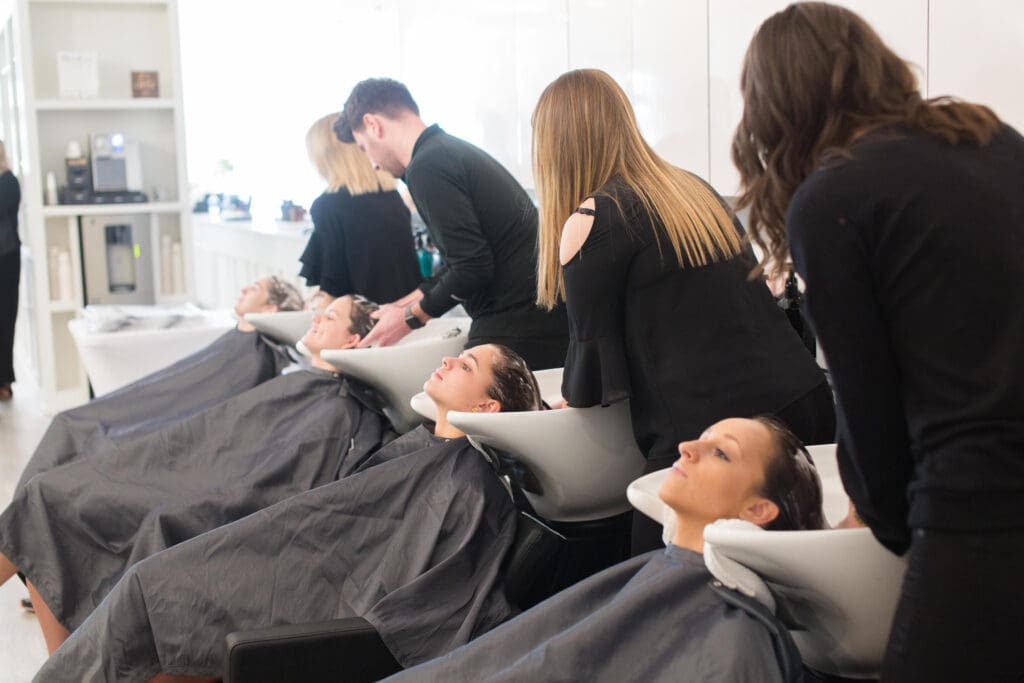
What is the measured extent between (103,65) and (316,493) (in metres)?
3.98

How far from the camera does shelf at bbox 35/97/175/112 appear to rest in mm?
5473

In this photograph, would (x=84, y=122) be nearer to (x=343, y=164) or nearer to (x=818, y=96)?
(x=343, y=164)

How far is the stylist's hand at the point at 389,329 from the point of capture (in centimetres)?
309


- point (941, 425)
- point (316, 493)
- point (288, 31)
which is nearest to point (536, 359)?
point (316, 493)

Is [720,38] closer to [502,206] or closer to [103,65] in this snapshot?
[502,206]

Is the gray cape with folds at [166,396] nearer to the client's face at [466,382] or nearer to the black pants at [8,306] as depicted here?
the client's face at [466,382]

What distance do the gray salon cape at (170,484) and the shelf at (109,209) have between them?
288cm

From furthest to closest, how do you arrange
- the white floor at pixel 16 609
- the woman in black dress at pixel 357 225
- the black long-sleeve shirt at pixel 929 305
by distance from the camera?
the woman in black dress at pixel 357 225 → the white floor at pixel 16 609 → the black long-sleeve shirt at pixel 929 305

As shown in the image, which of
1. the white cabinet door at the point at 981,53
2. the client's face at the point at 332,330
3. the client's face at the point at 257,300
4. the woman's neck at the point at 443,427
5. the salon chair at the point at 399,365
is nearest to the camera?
the white cabinet door at the point at 981,53

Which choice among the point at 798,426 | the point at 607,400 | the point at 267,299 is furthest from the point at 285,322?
the point at 798,426

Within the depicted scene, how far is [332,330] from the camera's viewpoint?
3.25m

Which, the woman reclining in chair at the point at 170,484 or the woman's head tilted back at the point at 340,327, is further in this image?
the woman's head tilted back at the point at 340,327

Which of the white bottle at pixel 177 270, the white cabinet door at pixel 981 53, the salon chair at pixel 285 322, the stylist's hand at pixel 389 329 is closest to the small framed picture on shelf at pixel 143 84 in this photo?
the white bottle at pixel 177 270

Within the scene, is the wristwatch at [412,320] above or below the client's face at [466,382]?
above
